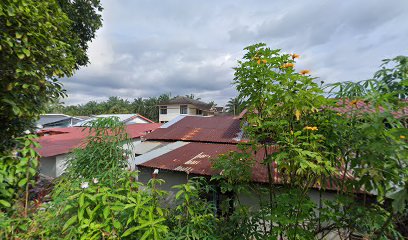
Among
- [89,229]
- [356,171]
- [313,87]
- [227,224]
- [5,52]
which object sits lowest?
[227,224]

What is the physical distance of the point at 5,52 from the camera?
7.84ft

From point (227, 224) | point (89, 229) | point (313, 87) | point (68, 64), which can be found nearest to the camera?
point (89, 229)

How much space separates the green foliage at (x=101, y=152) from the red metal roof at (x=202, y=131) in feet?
15.4

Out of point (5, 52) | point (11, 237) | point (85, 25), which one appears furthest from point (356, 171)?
point (85, 25)

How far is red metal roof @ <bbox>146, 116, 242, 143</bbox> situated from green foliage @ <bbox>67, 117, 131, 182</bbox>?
15.4 feet

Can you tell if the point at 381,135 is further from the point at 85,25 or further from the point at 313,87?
the point at 85,25

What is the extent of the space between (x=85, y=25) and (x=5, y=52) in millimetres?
6486

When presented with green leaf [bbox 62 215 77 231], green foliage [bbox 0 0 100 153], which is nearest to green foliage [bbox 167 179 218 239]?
A: green leaf [bbox 62 215 77 231]

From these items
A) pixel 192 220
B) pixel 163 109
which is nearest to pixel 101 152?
pixel 192 220

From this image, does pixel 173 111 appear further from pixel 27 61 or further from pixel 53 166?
pixel 27 61

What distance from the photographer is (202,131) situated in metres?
9.15

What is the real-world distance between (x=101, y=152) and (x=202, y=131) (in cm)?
619

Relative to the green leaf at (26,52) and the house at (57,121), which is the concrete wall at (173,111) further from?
the green leaf at (26,52)

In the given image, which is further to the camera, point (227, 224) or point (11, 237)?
point (227, 224)
